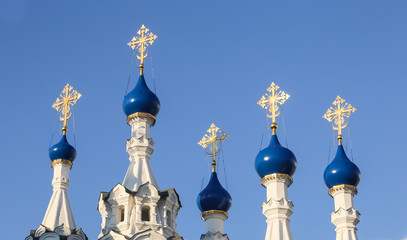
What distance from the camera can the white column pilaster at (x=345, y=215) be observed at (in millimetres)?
19516

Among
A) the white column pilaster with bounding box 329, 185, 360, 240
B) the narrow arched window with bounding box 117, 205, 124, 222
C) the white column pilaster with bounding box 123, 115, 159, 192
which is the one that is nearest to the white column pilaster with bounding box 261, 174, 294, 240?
the white column pilaster with bounding box 329, 185, 360, 240

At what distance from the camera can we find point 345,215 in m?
19.5

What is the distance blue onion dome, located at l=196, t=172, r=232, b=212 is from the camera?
20547mm

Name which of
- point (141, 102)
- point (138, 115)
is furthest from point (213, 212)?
point (141, 102)

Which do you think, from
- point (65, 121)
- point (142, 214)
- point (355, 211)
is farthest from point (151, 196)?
point (355, 211)

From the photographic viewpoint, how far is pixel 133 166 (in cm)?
1844

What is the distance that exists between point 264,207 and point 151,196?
2257mm

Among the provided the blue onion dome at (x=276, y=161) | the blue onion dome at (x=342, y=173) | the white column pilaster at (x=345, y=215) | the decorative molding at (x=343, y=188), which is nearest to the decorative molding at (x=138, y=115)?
the blue onion dome at (x=276, y=161)

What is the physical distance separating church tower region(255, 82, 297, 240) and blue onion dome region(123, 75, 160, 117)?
2.26 meters

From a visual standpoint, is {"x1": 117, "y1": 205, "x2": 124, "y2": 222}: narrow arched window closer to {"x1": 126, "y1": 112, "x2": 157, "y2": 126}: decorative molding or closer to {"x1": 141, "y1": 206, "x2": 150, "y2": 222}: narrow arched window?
{"x1": 141, "y1": 206, "x2": 150, "y2": 222}: narrow arched window

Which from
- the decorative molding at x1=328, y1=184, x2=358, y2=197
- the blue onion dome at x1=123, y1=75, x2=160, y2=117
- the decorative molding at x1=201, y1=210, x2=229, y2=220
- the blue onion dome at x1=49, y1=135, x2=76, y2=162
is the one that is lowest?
the decorative molding at x1=201, y1=210, x2=229, y2=220

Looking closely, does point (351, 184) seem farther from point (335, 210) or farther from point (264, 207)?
point (264, 207)

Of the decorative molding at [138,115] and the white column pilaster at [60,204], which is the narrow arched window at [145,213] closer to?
the white column pilaster at [60,204]

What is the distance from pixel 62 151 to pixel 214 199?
345 centimetres
